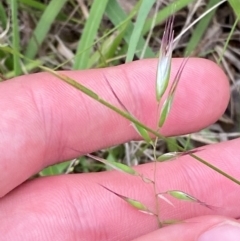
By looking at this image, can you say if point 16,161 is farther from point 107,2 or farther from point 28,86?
point 107,2

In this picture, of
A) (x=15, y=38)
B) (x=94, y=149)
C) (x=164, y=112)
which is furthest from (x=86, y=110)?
(x=164, y=112)

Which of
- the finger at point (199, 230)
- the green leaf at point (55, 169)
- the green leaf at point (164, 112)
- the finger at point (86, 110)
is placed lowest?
the green leaf at point (55, 169)

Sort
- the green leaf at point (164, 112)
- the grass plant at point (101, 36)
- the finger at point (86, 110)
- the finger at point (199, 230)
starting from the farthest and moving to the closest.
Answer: the grass plant at point (101, 36), the finger at point (86, 110), the finger at point (199, 230), the green leaf at point (164, 112)

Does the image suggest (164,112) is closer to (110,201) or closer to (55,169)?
(110,201)

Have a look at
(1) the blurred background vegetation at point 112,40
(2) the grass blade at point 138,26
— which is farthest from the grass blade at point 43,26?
(2) the grass blade at point 138,26

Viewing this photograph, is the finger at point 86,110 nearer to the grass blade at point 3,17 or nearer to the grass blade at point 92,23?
the grass blade at point 92,23

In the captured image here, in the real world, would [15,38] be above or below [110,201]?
above

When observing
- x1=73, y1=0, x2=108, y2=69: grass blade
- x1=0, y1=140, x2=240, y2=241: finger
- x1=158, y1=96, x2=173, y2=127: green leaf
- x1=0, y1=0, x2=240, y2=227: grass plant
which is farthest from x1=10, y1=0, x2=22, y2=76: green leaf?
x1=158, y1=96, x2=173, y2=127: green leaf

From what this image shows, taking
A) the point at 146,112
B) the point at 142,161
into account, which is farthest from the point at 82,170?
the point at 146,112

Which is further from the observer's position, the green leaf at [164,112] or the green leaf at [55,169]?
the green leaf at [55,169]
